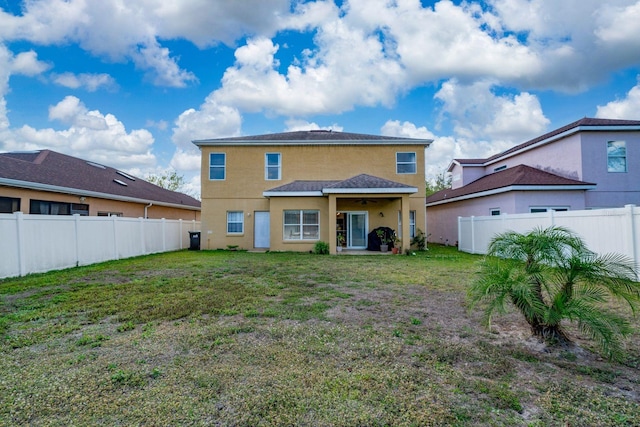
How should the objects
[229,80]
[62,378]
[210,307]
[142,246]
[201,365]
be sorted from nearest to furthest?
[62,378], [201,365], [210,307], [142,246], [229,80]

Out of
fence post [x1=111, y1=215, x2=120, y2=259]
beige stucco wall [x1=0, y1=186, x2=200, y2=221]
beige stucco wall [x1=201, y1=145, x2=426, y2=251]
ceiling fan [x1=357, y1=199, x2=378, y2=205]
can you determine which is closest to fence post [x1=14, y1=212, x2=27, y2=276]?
fence post [x1=111, y1=215, x2=120, y2=259]

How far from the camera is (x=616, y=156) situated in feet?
48.1

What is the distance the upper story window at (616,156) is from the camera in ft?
48.0

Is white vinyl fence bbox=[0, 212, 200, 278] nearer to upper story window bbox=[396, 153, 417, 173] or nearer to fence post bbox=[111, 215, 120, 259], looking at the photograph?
fence post bbox=[111, 215, 120, 259]

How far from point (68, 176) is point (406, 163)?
1791cm

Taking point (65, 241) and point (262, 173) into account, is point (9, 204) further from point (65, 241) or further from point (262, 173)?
point (262, 173)

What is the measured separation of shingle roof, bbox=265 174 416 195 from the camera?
14461mm

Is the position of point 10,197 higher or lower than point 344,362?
higher

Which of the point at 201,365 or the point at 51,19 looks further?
the point at 51,19

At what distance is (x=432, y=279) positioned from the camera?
27.3 feet

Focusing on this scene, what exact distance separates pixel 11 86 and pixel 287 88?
50.4 feet

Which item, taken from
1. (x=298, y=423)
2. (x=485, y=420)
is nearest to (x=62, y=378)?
(x=298, y=423)

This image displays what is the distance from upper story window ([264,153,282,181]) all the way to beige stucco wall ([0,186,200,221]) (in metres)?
8.40

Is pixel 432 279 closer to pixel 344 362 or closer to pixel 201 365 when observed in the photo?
pixel 344 362
